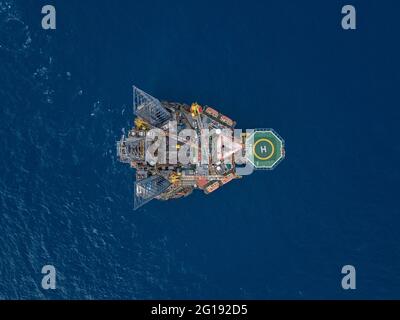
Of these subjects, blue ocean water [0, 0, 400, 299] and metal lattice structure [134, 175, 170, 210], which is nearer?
metal lattice structure [134, 175, 170, 210]

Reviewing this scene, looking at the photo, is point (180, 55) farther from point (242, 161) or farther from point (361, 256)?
point (361, 256)

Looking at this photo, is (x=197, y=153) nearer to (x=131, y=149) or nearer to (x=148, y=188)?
(x=148, y=188)

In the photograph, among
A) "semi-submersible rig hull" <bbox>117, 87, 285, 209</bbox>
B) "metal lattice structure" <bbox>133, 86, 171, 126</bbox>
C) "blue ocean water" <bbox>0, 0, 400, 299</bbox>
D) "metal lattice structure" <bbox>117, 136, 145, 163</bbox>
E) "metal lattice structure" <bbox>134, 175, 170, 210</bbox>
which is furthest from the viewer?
"blue ocean water" <bbox>0, 0, 400, 299</bbox>

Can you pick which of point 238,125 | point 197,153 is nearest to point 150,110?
point 197,153

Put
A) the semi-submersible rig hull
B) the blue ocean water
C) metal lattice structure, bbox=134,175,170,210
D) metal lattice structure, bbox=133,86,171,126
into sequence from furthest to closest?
the blue ocean water → the semi-submersible rig hull → metal lattice structure, bbox=134,175,170,210 → metal lattice structure, bbox=133,86,171,126

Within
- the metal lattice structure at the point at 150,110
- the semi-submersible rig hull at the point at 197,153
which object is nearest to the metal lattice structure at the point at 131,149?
the semi-submersible rig hull at the point at 197,153

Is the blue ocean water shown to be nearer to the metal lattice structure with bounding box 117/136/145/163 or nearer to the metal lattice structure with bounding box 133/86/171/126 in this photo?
the metal lattice structure with bounding box 117/136/145/163

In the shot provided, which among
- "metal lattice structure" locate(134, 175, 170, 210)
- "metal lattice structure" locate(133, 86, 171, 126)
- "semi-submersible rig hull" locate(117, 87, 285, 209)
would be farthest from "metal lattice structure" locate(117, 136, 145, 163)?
"metal lattice structure" locate(134, 175, 170, 210)
